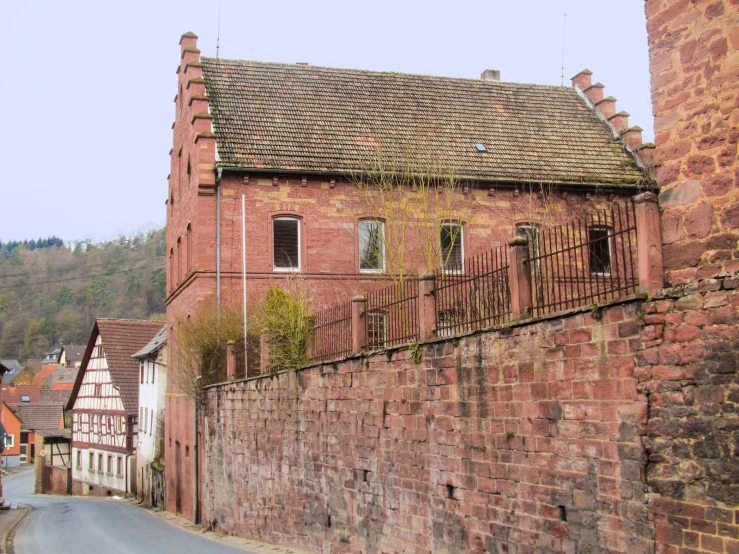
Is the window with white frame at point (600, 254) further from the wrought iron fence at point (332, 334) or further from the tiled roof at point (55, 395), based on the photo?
the tiled roof at point (55, 395)

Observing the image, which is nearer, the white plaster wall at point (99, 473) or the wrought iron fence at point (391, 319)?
the wrought iron fence at point (391, 319)

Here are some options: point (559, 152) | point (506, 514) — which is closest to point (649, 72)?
point (506, 514)

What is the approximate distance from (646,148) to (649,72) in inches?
760

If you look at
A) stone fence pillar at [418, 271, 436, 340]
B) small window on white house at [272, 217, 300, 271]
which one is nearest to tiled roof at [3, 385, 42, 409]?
small window on white house at [272, 217, 300, 271]

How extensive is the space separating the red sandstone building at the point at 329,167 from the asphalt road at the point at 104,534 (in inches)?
72.5

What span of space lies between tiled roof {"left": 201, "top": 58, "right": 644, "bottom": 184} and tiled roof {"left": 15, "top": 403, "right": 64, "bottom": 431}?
61.8m

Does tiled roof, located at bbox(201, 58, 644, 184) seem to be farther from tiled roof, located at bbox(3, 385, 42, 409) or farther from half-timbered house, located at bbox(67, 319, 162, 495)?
tiled roof, located at bbox(3, 385, 42, 409)

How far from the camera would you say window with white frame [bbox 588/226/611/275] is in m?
8.80

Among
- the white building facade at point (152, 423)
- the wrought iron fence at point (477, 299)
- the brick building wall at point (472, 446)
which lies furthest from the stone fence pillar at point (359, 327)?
the white building facade at point (152, 423)

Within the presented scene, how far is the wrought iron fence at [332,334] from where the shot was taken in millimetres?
14766

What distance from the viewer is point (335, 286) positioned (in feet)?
81.7

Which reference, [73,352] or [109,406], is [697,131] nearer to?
[109,406]

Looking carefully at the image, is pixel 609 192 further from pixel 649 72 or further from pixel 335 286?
pixel 649 72

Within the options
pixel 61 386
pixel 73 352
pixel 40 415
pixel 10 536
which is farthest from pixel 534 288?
pixel 73 352
